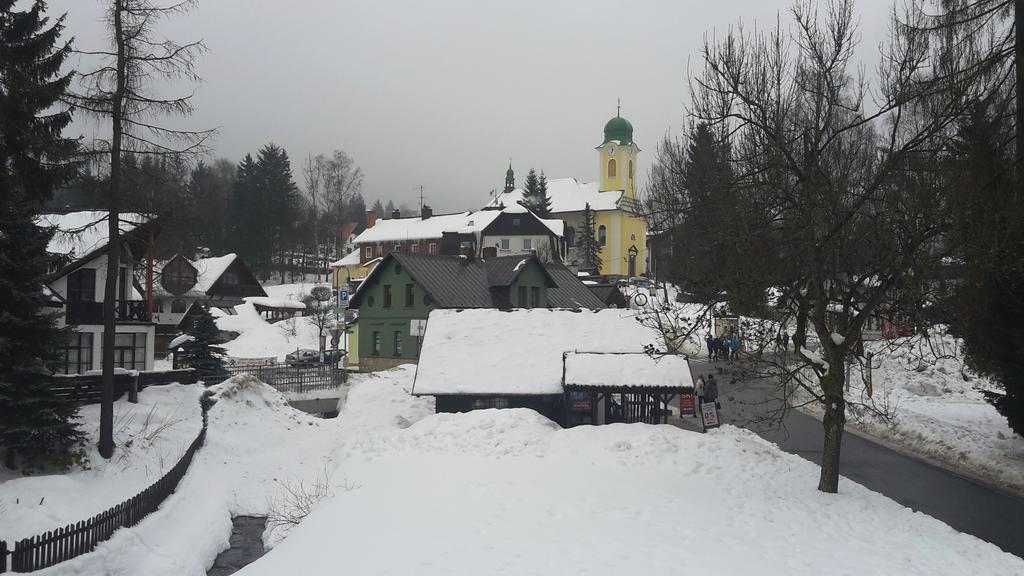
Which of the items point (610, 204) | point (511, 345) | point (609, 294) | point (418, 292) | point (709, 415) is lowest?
point (709, 415)

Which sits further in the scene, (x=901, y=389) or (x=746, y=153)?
(x=901, y=389)

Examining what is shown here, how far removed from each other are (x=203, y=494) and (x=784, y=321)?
1517 centimetres

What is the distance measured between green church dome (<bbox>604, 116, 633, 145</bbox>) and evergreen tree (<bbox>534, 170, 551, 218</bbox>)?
1030 centimetres

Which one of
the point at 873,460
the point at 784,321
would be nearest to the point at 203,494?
the point at 784,321

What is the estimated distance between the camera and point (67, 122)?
18.3 meters

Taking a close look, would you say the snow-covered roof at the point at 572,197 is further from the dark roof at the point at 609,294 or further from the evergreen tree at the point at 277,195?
the dark roof at the point at 609,294

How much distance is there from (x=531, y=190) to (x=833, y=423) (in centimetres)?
8717

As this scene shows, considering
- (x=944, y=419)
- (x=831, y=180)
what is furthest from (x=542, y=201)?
(x=831, y=180)

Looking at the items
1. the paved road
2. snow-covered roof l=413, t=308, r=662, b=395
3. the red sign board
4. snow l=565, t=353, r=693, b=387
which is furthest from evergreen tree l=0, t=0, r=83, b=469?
the red sign board

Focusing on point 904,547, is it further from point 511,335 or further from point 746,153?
point 511,335

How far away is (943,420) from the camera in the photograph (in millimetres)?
22953

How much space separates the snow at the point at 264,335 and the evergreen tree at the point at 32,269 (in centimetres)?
3467

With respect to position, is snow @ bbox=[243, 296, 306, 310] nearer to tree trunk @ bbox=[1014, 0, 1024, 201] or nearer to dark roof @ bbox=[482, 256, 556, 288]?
dark roof @ bbox=[482, 256, 556, 288]

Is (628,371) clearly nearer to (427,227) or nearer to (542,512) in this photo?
(542,512)
